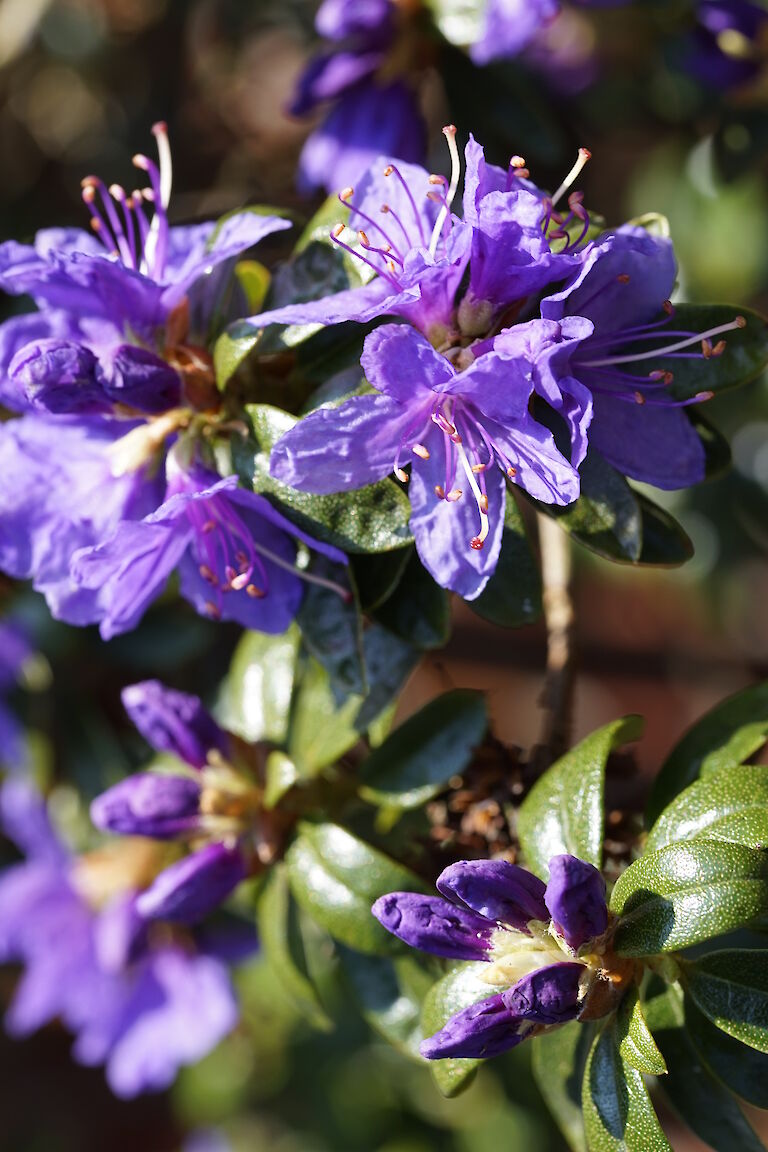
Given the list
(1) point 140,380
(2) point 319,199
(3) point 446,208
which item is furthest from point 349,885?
(2) point 319,199

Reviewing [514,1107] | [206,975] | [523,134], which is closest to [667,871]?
[206,975]

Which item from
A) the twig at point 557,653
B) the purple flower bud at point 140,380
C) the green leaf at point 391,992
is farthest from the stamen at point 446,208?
the green leaf at point 391,992

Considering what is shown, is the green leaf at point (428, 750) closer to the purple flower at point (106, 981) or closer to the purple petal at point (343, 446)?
the purple petal at point (343, 446)

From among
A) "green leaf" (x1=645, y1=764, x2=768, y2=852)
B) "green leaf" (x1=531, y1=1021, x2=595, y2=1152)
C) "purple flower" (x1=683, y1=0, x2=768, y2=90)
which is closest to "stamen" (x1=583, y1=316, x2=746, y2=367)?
"green leaf" (x1=645, y1=764, x2=768, y2=852)

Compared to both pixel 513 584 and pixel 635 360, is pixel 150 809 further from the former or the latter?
pixel 635 360

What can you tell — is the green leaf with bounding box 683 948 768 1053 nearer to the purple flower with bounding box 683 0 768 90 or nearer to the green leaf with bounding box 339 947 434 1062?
the green leaf with bounding box 339 947 434 1062

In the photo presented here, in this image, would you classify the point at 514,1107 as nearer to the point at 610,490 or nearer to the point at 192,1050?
the point at 192,1050
